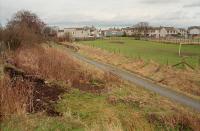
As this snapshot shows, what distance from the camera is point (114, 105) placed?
63.5ft

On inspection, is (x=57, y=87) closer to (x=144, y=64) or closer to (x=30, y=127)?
(x=30, y=127)

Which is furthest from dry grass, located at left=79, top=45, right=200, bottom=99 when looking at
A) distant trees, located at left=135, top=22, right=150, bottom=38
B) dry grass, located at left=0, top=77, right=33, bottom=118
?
distant trees, located at left=135, top=22, right=150, bottom=38

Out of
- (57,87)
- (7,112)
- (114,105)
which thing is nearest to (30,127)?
(7,112)

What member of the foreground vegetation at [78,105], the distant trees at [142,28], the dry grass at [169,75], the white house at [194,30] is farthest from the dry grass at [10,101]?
the white house at [194,30]

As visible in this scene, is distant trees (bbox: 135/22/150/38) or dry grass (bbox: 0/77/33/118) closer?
dry grass (bbox: 0/77/33/118)

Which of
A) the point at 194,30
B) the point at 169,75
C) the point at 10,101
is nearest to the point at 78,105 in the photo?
the point at 10,101

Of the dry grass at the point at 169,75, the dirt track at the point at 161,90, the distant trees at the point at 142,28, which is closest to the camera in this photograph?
the dirt track at the point at 161,90

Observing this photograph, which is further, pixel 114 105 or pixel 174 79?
pixel 174 79

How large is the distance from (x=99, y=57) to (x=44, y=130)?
140 feet

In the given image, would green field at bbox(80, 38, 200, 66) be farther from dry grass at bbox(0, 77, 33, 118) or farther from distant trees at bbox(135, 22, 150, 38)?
distant trees at bbox(135, 22, 150, 38)

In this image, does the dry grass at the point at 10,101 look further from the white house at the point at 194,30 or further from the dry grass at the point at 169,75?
the white house at the point at 194,30

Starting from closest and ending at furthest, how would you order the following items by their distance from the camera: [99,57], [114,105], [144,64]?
[114,105] → [144,64] → [99,57]

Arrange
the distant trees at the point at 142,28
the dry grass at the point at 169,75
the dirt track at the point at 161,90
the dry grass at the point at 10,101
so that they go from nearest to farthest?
1. the dry grass at the point at 10,101
2. the dirt track at the point at 161,90
3. the dry grass at the point at 169,75
4. the distant trees at the point at 142,28

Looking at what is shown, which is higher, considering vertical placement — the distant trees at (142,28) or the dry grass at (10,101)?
the distant trees at (142,28)
